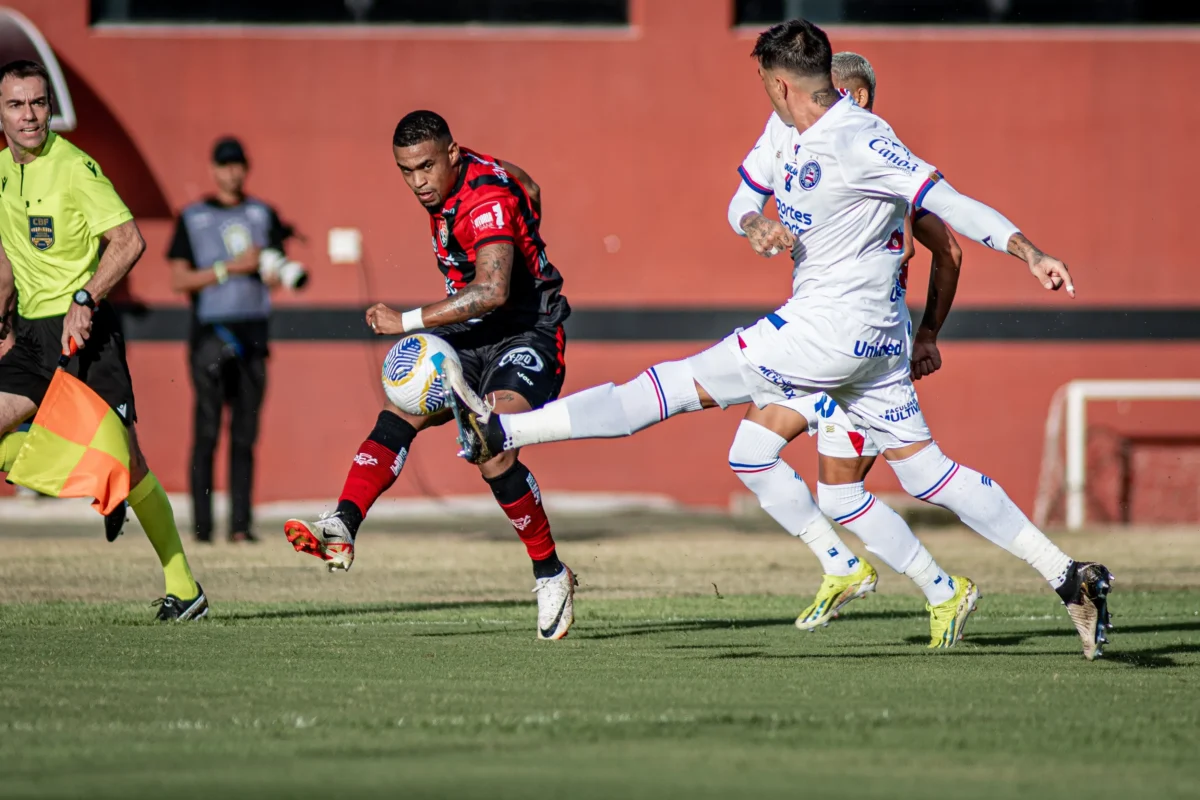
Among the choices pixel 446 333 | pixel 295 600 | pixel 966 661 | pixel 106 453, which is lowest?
pixel 295 600

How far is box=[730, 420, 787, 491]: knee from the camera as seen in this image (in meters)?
7.65

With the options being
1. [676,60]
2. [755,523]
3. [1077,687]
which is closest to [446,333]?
[1077,687]

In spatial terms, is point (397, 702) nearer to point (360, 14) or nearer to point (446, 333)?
point (446, 333)

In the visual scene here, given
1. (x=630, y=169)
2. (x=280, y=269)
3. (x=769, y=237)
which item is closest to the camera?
(x=769, y=237)

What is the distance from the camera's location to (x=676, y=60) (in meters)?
15.5

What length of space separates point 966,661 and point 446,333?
2.54 metres

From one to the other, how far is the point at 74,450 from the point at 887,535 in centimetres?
345

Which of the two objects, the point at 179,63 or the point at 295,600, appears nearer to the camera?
the point at 295,600

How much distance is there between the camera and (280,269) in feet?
39.3

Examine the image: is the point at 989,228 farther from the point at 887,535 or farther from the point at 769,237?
the point at 887,535

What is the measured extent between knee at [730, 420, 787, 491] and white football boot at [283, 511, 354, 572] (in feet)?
6.05

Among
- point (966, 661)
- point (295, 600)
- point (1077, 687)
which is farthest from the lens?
point (295, 600)

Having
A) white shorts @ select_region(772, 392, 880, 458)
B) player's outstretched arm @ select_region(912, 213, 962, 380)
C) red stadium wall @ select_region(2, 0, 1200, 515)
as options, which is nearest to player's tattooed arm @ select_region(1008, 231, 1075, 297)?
player's outstretched arm @ select_region(912, 213, 962, 380)

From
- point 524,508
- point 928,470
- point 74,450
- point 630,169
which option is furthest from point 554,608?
point 630,169
